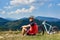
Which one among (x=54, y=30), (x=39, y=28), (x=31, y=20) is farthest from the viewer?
(x=54, y=30)

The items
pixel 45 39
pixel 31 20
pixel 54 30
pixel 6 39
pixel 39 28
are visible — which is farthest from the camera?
pixel 54 30

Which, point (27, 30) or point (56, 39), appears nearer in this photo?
point (56, 39)

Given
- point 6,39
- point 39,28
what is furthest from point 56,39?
point 39,28

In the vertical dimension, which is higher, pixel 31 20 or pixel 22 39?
pixel 31 20

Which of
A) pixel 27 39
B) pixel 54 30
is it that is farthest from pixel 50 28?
pixel 27 39

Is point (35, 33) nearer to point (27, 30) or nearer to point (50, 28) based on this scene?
point (27, 30)

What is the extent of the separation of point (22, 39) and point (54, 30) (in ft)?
24.7

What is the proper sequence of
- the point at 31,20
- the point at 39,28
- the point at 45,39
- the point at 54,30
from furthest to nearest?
1. the point at 54,30
2. the point at 39,28
3. the point at 31,20
4. the point at 45,39

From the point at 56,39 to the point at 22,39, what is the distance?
2.23m

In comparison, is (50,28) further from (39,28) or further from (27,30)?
(27,30)

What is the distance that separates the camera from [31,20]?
1855cm

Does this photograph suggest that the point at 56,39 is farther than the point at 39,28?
No

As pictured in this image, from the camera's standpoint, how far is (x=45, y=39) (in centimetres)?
1536

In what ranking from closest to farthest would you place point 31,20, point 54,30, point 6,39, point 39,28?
1. point 6,39
2. point 31,20
3. point 39,28
4. point 54,30
